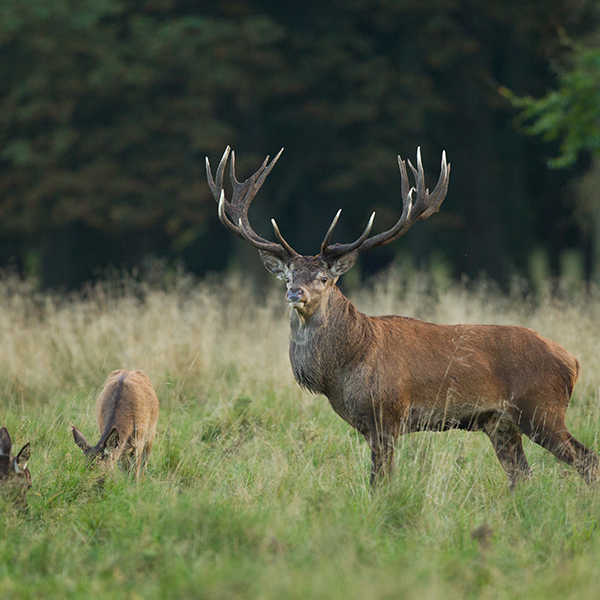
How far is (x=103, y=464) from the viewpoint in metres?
5.47

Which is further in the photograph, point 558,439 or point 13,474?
point 558,439

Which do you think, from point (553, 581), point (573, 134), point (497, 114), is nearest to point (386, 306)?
point (573, 134)

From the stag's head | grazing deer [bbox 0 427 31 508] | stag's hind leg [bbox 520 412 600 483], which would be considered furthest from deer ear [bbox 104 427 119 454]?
stag's hind leg [bbox 520 412 600 483]

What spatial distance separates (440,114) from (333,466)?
17.7 meters

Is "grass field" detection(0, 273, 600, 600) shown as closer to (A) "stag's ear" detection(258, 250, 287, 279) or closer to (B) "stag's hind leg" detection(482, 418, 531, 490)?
(B) "stag's hind leg" detection(482, 418, 531, 490)

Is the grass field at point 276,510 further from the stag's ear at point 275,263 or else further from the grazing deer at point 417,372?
the stag's ear at point 275,263

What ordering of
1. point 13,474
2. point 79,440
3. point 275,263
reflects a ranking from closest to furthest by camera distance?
point 13,474 < point 79,440 < point 275,263

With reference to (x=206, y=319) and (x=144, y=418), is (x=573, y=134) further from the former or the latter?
(x=144, y=418)

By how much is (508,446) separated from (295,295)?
6.03ft

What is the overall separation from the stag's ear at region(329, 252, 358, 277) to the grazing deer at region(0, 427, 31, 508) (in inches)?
85.7

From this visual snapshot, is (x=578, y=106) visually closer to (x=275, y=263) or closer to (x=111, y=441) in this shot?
(x=275, y=263)

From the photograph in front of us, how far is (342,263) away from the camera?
19.1 ft

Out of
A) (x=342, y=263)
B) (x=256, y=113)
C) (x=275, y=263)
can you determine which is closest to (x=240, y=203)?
(x=275, y=263)

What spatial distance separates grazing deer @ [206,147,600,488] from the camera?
5562mm
